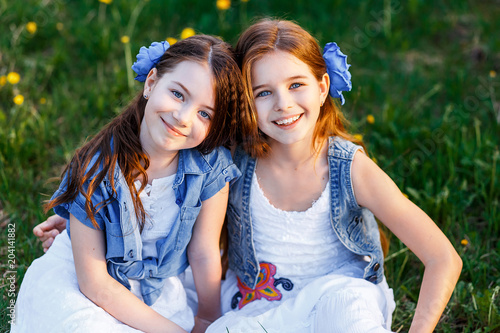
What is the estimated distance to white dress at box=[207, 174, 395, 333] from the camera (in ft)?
5.51

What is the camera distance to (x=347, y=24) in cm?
321

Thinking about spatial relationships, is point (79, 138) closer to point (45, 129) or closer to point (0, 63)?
point (45, 129)

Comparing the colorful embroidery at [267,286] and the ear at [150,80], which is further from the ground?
the ear at [150,80]

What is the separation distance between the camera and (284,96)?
1633mm

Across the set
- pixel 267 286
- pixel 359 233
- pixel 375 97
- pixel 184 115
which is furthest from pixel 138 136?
pixel 375 97

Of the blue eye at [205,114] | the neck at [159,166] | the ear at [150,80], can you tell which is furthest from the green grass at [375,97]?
the blue eye at [205,114]

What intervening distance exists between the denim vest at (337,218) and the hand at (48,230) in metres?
0.60

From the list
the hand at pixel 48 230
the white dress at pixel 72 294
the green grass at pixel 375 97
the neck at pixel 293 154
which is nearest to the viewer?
the white dress at pixel 72 294

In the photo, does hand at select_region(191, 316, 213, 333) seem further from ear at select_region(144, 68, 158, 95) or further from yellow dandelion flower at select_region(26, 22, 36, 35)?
yellow dandelion flower at select_region(26, 22, 36, 35)

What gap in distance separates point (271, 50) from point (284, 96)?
14 centimetres

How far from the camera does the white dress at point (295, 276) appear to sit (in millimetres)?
1679

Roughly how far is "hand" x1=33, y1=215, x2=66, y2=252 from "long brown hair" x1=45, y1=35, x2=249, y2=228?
325 mm

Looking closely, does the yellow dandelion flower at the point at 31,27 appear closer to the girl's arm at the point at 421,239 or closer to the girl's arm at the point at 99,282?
the girl's arm at the point at 99,282

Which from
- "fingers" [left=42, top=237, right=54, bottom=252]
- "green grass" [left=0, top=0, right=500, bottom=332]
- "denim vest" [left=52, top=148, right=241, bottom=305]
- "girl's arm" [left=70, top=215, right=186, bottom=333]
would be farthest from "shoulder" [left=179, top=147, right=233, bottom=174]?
"green grass" [left=0, top=0, right=500, bottom=332]
